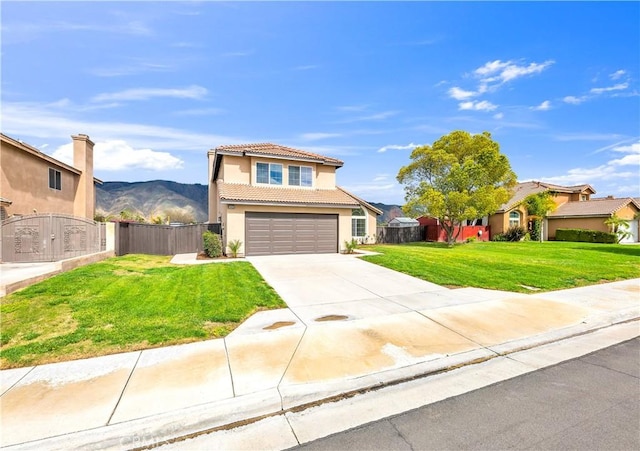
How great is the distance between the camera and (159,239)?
1741 centimetres

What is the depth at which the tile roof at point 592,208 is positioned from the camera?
28.8m

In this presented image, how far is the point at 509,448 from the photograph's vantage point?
2.75m

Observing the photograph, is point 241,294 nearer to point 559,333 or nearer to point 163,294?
point 163,294

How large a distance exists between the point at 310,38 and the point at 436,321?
12.1m

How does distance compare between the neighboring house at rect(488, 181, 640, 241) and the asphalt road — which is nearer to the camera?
the asphalt road

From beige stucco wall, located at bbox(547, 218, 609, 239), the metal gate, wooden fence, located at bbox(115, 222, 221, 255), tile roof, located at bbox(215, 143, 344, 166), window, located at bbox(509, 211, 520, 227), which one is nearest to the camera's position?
the metal gate

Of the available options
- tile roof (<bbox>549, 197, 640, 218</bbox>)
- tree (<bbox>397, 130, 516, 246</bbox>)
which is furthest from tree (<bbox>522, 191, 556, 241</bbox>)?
tree (<bbox>397, 130, 516, 246</bbox>)

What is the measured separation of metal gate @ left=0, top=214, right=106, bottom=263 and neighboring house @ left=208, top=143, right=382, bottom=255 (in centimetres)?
642

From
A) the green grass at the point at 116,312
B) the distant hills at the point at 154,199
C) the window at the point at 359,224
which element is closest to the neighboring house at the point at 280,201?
the window at the point at 359,224

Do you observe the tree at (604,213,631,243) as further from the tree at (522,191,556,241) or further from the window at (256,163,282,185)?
the window at (256,163,282,185)

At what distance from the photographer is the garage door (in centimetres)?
1599

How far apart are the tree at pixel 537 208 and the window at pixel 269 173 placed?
25.2 meters

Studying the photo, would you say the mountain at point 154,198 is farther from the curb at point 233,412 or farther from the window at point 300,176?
the curb at point 233,412

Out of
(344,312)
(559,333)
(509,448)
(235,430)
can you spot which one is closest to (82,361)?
(235,430)
